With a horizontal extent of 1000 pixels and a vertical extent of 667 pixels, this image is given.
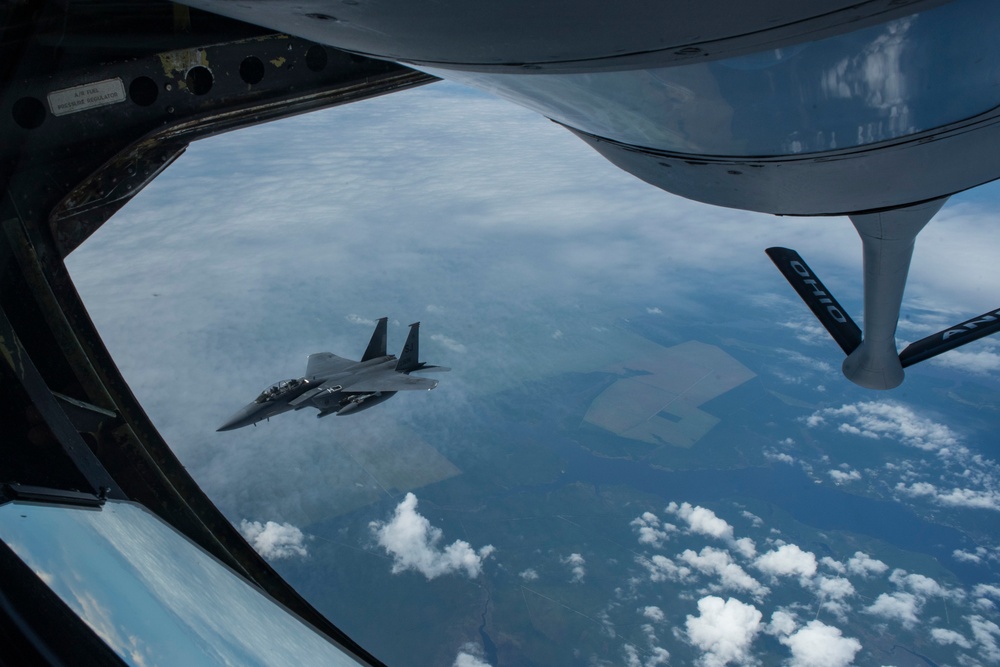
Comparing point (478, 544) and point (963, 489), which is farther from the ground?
point (478, 544)

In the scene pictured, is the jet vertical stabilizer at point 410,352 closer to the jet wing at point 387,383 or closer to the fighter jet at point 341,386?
the fighter jet at point 341,386

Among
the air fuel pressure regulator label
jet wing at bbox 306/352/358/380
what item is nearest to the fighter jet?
jet wing at bbox 306/352/358/380

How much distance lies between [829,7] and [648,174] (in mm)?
830

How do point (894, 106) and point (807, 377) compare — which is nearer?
point (894, 106)

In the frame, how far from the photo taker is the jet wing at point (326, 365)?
46.2ft

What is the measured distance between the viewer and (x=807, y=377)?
29.6 meters

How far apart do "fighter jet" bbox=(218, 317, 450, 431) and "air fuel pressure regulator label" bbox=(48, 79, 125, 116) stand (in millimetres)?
10177

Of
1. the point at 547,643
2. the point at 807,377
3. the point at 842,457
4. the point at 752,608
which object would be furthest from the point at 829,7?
the point at 807,377

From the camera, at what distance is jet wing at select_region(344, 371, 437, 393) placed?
12.6 metres

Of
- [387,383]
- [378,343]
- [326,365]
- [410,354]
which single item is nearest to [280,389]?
[326,365]

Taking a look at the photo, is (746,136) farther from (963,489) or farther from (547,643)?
(963,489)

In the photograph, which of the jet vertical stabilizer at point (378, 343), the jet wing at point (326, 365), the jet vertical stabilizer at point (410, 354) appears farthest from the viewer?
the jet vertical stabilizer at point (378, 343)

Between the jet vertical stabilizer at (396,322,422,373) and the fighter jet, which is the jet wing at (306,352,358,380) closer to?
the fighter jet

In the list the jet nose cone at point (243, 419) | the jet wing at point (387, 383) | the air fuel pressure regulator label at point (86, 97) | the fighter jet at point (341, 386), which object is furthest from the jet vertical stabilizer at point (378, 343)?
the air fuel pressure regulator label at point (86, 97)
